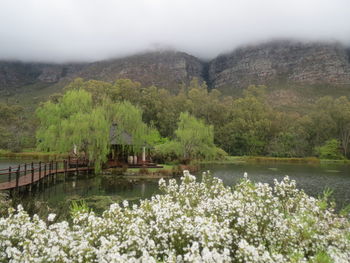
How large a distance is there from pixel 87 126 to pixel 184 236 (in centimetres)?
2061

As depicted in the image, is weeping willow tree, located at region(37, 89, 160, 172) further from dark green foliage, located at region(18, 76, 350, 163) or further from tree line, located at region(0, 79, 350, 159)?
tree line, located at region(0, 79, 350, 159)

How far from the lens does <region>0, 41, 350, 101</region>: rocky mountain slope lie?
114375 millimetres

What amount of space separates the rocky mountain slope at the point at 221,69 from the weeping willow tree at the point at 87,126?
85.7 meters

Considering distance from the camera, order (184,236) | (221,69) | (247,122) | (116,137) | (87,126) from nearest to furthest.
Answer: (184,236)
(87,126)
(116,137)
(247,122)
(221,69)

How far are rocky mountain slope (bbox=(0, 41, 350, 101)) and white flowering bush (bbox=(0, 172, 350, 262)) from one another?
109753 millimetres

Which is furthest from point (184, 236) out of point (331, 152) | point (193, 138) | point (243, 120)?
point (243, 120)

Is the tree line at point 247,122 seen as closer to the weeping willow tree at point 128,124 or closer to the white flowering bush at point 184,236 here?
the weeping willow tree at point 128,124

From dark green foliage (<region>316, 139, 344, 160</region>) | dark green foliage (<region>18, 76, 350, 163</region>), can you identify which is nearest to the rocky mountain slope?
dark green foliage (<region>18, 76, 350, 163</region>)

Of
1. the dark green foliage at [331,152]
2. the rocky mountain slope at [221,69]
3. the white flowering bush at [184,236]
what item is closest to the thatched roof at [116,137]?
the white flowering bush at [184,236]

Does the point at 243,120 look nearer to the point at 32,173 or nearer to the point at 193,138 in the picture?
the point at 193,138

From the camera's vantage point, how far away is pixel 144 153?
31203 millimetres

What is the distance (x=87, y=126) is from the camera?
2389cm

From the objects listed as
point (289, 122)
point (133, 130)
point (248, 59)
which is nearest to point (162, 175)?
point (133, 130)

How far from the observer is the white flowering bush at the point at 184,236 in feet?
12.7
